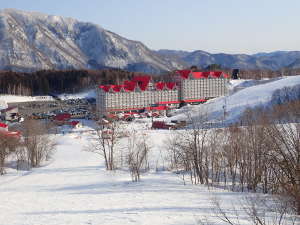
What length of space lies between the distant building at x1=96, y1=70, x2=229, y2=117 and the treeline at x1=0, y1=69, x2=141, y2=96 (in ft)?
79.7

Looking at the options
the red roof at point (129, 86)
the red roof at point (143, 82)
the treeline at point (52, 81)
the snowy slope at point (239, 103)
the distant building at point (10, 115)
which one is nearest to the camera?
the snowy slope at point (239, 103)

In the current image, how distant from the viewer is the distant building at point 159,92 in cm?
5516

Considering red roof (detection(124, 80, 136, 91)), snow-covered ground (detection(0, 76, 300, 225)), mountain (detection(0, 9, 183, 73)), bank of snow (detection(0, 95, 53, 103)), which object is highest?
mountain (detection(0, 9, 183, 73))

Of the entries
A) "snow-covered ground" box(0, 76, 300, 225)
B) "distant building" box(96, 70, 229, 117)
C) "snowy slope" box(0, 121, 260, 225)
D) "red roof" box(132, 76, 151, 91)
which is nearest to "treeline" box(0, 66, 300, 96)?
"distant building" box(96, 70, 229, 117)

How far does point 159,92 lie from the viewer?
5925 centimetres

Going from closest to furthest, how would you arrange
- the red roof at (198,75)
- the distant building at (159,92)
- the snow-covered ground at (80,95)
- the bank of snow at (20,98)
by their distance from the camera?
the distant building at (159,92), the red roof at (198,75), the bank of snow at (20,98), the snow-covered ground at (80,95)

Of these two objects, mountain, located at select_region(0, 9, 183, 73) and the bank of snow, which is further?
mountain, located at select_region(0, 9, 183, 73)

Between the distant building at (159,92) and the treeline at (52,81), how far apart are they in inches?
957

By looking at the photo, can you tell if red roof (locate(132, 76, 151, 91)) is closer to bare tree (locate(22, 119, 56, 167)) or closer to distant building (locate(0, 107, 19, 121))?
distant building (locate(0, 107, 19, 121))

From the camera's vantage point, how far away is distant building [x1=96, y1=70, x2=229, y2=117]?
55.2 meters

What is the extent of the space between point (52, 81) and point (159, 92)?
36334 millimetres

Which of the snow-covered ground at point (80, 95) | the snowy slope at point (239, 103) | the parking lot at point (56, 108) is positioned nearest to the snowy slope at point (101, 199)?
the snowy slope at point (239, 103)

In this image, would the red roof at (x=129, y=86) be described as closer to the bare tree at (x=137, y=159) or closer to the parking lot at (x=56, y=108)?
the parking lot at (x=56, y=108)

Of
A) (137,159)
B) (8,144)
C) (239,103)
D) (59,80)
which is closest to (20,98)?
(59,80)
